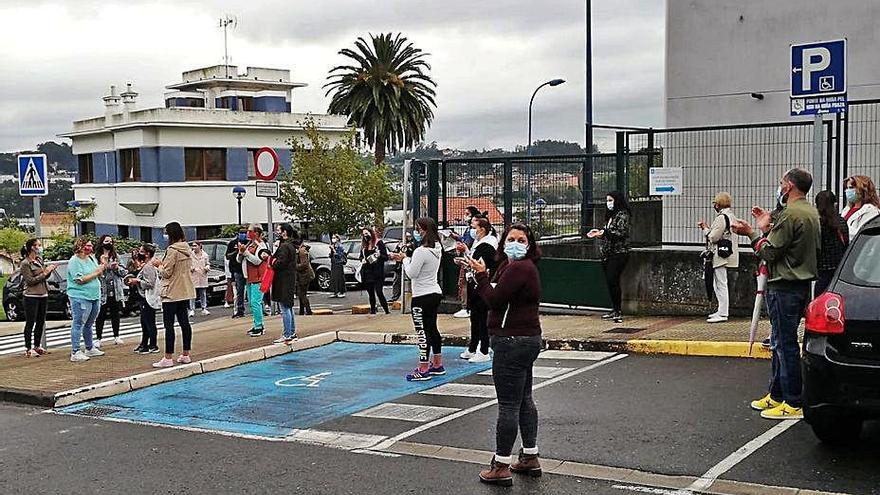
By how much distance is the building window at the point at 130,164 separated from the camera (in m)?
48.8

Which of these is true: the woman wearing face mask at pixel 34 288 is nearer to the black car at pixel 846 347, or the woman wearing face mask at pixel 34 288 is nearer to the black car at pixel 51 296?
the black car at pixel 51 296

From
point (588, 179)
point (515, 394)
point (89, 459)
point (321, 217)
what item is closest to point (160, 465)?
point (89, 459)

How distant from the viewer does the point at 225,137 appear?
Result: 4991 centimetres

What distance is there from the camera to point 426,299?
1130 centimetres

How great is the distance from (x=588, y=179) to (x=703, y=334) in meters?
4.79

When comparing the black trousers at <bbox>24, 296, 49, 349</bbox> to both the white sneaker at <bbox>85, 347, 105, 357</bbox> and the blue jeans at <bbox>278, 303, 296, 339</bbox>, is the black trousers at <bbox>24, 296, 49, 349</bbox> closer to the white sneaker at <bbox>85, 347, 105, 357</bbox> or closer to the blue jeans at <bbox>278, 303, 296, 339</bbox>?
the white sneaker at <bbox>85, 347, 105, 357</bbox>

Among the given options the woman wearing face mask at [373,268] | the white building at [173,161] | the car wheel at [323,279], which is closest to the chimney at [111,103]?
the white building at [173,161]

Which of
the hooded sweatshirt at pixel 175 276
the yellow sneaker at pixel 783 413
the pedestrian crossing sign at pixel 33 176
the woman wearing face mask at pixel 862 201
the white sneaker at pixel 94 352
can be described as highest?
the pedestrian crossing sign at pixel 33 176

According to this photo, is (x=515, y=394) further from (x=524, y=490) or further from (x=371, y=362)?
(x=371, y=362)

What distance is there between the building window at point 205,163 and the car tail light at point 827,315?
44462 mm

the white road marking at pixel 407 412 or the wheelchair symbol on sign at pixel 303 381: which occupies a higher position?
the white road marking at pixel 407 412

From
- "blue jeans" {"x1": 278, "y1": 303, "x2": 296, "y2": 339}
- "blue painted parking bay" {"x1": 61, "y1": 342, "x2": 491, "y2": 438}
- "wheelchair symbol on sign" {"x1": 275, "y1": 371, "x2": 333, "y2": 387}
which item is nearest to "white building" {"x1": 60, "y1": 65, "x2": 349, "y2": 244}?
"blue jeans" {"x1": 278, "y1": 303, "x2": 296, "y2": 339}

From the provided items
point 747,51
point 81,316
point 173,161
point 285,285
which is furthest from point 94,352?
point 173,161

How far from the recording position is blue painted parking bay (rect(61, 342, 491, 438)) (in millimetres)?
9961
